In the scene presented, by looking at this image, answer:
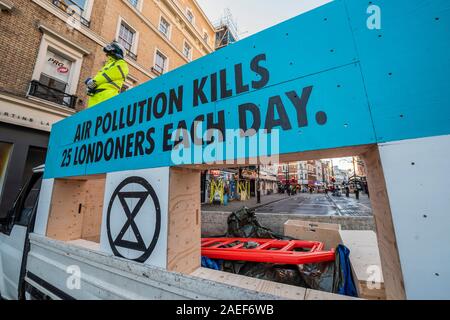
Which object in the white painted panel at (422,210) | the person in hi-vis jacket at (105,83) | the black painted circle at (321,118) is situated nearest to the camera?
the white painted panel at (422,210)

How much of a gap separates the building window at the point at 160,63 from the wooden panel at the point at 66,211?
11450mm

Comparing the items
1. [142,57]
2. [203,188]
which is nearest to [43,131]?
[142,57]

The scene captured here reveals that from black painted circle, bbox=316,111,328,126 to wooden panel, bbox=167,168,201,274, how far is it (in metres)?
1.27

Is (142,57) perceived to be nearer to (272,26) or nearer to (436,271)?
(272,26)

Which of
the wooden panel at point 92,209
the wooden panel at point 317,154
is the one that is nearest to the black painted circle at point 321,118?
the wooden panel at point 317,154

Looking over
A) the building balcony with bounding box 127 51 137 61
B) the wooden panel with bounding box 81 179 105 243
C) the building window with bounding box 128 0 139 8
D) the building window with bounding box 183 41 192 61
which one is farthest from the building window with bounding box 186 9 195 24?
the wooden panel with bounding box 81 179 105 243

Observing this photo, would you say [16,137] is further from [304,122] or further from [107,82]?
[304,122]

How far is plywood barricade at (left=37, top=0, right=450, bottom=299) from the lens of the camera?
0.96m

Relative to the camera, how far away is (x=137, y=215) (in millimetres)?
1924

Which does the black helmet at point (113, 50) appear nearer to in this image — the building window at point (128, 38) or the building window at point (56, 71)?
the building window at point (56, 71)

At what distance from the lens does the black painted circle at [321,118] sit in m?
1.20

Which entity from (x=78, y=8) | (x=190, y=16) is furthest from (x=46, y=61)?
(x=190, y=16)

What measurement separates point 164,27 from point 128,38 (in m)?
4.09

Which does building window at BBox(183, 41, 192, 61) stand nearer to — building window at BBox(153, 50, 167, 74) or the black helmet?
building window at BBox(153, 50, 167, 74)
